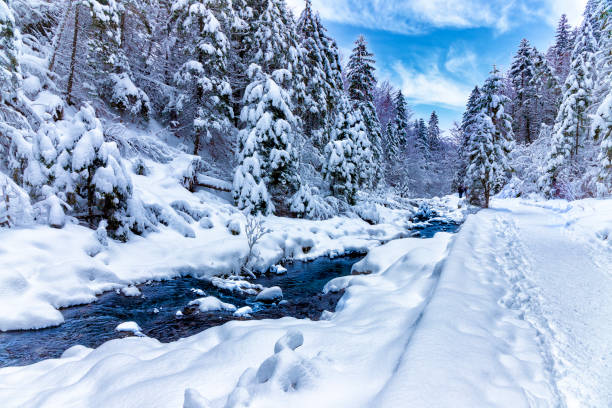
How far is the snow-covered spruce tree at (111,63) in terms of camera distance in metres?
11.9

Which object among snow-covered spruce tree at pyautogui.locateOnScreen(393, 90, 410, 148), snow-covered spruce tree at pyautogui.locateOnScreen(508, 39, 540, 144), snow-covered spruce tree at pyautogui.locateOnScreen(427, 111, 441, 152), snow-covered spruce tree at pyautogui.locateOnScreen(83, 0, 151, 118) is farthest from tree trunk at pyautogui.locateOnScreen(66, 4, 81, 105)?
snow-covered spruce tree at pyautogui.locateOnScreen(427, 111, 441, 152)

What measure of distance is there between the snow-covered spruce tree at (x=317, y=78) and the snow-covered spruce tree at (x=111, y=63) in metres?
9.71

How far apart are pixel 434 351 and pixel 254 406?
153cm

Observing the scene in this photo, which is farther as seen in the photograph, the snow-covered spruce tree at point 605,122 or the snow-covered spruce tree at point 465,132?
the snow-covered spruce tree at point 465,132

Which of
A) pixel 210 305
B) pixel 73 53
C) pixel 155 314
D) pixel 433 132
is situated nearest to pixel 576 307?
pixel 210 305

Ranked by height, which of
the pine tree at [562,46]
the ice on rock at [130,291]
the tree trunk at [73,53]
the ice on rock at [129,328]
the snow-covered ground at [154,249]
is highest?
the pine tree at [562,46]

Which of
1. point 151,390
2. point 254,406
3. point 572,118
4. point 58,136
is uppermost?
point 572,118

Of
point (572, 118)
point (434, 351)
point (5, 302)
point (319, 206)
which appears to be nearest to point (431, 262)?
point (434, 351)

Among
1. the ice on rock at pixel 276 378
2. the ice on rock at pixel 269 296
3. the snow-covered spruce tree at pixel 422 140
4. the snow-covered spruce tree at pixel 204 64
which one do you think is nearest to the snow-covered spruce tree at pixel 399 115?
the snow-covered spruce tree at pixel 422 140

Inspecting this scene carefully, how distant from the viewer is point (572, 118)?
1938 centimetres

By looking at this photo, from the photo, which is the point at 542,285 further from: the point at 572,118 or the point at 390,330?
the point at 572,118

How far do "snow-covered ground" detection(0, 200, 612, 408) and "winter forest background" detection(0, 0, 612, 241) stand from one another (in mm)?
6103

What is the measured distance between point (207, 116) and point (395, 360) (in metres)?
15.4

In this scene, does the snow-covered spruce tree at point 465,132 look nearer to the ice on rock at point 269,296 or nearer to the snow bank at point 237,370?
the ice on rock at point 269,296
